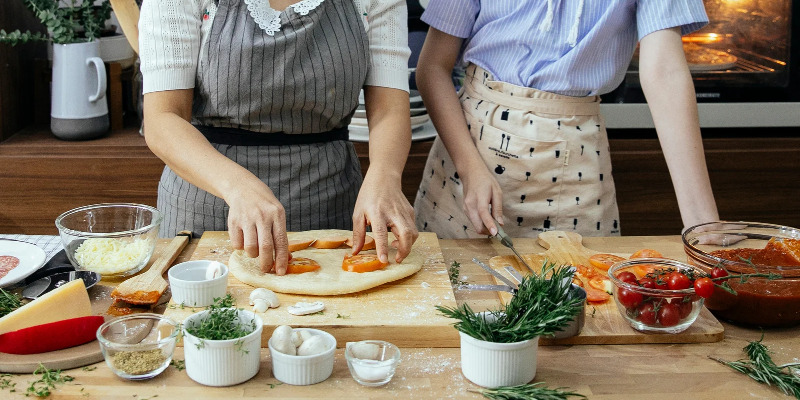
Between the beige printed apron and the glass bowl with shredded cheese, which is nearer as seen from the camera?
the glass bowl with shredded cheese

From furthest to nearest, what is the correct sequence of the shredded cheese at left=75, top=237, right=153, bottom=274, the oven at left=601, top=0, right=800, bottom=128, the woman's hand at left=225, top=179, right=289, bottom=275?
1. the oven at left=601, top=0, right=800, bottom=128
2. the shredded cheese at left=75, top=237, right=153, bottom=274
3. the woman's hand at left=225, top=179, right=289, bottom=275

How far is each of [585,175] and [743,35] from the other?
1028 millimetres

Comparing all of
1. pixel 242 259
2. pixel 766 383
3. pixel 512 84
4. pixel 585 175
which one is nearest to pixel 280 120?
pixel 242 259

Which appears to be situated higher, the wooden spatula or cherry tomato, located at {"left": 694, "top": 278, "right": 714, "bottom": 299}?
cherry tomato, located at {"left": 694, "top": 278, "right": 714, "bottom": 299}

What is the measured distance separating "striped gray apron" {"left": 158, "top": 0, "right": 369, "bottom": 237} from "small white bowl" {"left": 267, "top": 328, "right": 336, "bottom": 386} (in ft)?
2.05

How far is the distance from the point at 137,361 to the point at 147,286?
0.28 m

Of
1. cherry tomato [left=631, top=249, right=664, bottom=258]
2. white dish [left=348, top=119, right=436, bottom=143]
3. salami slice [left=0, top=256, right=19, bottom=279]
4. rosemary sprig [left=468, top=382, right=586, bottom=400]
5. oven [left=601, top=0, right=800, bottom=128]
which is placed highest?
oven [left=601, top=0, right=800, bottom=128]

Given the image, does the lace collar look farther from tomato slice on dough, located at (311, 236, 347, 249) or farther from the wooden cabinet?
the wooden cabinet

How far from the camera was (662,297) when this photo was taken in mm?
1210

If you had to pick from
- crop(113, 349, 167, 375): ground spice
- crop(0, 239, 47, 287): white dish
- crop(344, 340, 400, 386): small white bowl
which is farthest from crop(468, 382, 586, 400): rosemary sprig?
crop(0, 239, 47, 287): white dish

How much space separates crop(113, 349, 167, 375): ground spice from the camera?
1.07 metres

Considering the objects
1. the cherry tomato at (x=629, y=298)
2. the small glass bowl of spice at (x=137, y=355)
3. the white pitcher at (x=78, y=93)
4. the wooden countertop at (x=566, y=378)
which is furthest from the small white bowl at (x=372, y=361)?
the white pitcher at (x=78, y=93)

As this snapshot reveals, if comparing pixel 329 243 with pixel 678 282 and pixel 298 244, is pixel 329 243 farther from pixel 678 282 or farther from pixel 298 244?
pixel 678 282

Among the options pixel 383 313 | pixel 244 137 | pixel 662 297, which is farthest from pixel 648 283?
pixel 244 137
